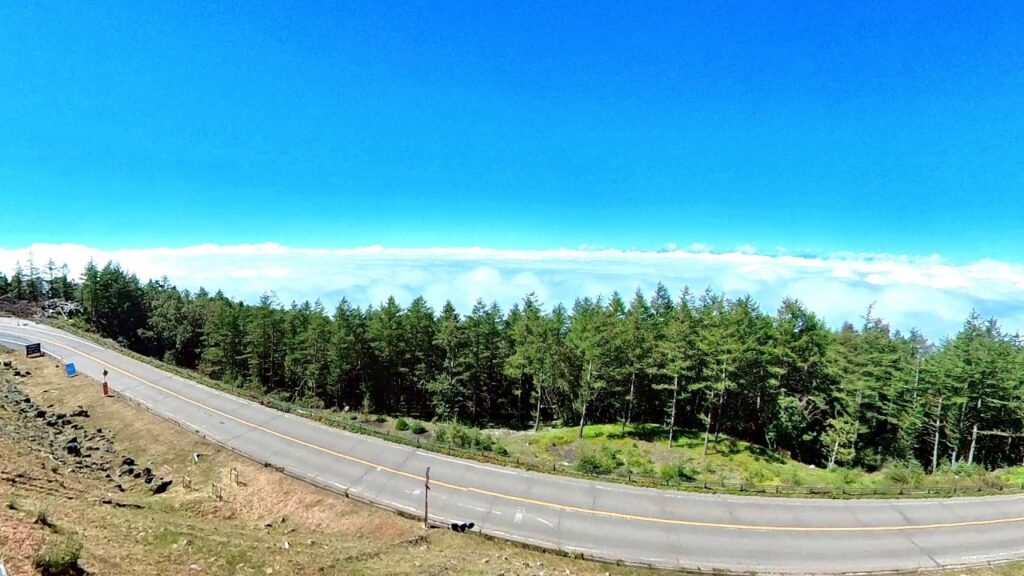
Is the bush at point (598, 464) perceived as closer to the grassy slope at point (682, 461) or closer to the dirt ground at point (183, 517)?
the grassy slope at point (682, 461)

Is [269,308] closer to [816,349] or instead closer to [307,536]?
[307,536]

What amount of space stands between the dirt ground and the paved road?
177 cm

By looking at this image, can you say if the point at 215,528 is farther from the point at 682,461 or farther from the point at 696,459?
the point at 696,459

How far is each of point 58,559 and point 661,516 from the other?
29.3 m

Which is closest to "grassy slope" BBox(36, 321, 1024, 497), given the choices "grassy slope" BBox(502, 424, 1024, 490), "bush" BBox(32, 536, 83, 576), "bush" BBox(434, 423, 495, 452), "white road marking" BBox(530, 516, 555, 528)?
"grassy slope" BBox(502, 424, 1024, 490)

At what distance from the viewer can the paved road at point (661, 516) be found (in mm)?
24234

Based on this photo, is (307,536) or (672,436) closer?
(307,536)

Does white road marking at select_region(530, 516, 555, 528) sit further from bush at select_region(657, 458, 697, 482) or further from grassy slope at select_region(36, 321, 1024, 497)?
bush at select_region(657, 458, 697, 482)

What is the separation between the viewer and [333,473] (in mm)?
31922

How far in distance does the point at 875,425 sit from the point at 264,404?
241 feet

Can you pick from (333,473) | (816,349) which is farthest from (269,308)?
(816,349)

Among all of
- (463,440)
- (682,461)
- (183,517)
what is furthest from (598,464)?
(183,517)

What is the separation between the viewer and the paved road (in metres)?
24.2

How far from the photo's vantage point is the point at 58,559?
13.0 m
